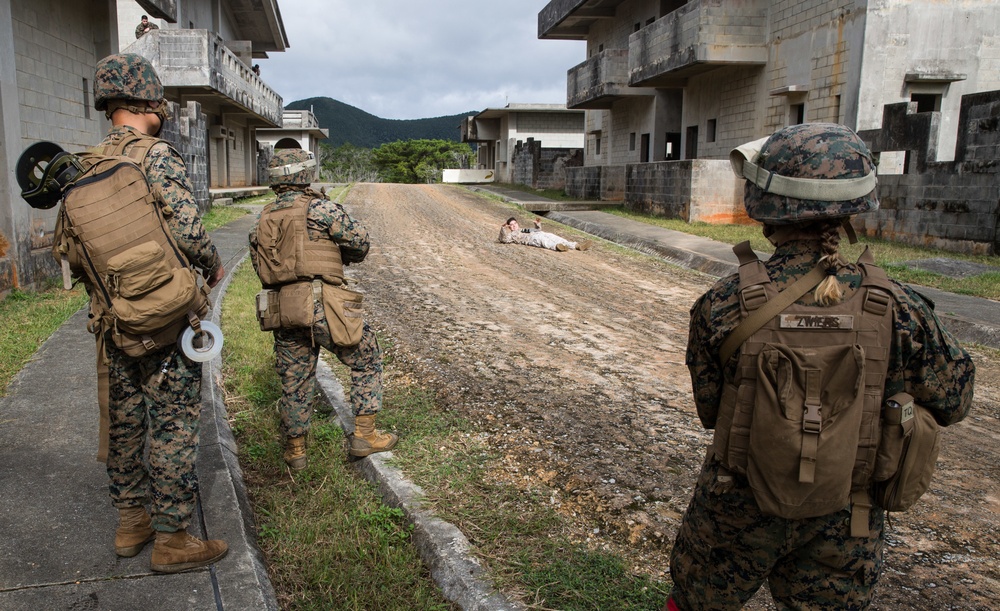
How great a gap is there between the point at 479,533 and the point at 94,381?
3.29m

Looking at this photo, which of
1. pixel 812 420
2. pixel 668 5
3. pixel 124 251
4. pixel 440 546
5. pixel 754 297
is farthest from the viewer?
pixel 668 5

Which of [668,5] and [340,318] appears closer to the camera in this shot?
[340,318]

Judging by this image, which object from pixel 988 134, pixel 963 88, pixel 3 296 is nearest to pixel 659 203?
pixel 963 88

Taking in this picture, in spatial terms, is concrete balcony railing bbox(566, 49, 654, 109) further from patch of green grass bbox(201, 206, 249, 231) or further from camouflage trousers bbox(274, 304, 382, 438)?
camouflage trousers bbox(274, 304, 382, 438)

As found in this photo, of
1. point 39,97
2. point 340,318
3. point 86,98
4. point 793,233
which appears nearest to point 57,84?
point 39,97

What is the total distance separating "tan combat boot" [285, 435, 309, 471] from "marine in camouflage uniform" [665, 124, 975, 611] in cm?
255

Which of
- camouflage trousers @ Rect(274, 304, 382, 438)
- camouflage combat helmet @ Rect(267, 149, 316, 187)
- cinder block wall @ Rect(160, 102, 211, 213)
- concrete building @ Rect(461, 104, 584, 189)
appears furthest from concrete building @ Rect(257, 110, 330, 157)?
camouflage trousers @ Rect(274, 304, 382, 438)

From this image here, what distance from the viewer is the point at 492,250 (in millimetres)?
12977

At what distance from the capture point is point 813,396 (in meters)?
1.73

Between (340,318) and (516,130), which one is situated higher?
(516,130)

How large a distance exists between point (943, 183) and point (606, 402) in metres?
9.47

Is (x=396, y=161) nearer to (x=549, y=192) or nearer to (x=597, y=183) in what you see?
(x=549, y=192)

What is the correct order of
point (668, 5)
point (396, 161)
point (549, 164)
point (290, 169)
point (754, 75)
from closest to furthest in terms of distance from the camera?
point (290, 169)
point (754, 75)
point (668, 5)
point (549, 164)
point (396, 161)

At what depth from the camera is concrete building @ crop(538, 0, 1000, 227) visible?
14.0m
